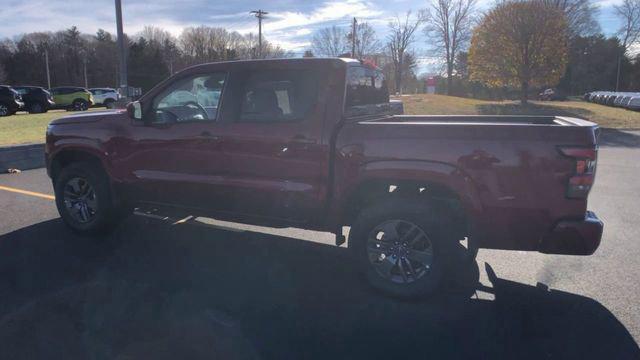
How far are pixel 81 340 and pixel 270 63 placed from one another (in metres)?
2.78

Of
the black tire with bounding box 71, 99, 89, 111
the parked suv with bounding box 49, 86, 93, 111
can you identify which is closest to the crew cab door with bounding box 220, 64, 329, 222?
the parked suv with bounding box 49, 86, 93, 111

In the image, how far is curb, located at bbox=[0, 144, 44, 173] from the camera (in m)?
10.4

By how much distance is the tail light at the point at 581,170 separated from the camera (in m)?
3.44

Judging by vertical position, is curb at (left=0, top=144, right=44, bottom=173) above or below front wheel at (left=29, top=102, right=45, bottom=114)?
below

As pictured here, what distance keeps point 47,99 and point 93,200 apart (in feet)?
90.9

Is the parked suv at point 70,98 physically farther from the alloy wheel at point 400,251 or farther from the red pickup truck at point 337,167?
the alloy wheel at point 400,251

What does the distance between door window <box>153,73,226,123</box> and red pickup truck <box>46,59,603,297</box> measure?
14 millimetres

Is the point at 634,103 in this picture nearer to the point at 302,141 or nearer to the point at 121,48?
the point at 121,48

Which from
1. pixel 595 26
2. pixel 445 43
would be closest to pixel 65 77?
pixel 445 43

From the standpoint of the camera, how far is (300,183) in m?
4.27

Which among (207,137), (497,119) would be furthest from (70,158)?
(497,119)

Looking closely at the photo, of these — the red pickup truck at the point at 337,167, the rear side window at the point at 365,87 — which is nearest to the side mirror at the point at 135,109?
the red pickup truck at the point at 337,167

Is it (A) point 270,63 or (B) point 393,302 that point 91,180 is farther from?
(B) point 393,302

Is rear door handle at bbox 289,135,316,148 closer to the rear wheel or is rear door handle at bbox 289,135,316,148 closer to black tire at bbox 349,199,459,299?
black tire at bbox 349,199,459,299
